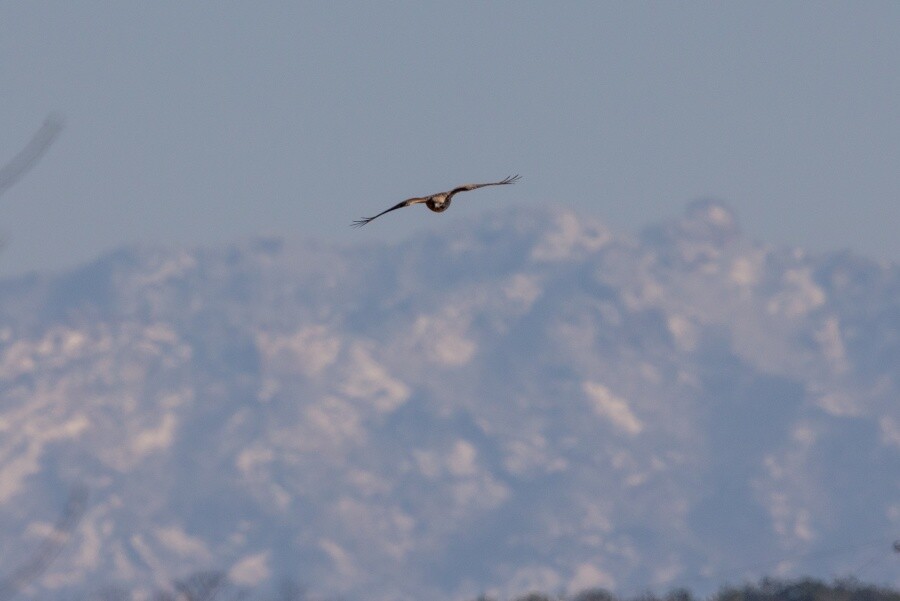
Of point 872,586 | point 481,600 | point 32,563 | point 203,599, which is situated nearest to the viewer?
point 32,563

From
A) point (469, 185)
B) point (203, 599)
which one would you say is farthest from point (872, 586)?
point (469, 185)

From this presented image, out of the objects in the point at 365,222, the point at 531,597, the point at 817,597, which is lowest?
the point at 531,597

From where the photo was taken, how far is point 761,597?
130625mm

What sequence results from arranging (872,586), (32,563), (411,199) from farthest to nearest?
(872,586)
(411,199)
(32,563)

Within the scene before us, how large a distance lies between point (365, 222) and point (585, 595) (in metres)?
139

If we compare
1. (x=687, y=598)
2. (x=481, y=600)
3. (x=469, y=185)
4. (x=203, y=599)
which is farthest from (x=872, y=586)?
(x=469, y=185)

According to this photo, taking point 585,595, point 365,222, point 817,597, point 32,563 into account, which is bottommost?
point 585,595

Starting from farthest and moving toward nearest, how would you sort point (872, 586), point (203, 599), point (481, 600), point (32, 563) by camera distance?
point (203, 599)
point (481, 600)
point (872, 586)
point (32, 563)

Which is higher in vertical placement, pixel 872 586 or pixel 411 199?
pixel 411 199

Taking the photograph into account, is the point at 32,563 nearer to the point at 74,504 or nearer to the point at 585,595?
the point at 74,504

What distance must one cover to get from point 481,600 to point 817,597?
1559 inches

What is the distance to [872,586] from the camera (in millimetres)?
130500

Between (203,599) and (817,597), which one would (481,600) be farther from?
(817,597)

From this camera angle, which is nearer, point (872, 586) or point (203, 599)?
point (872, 586)
